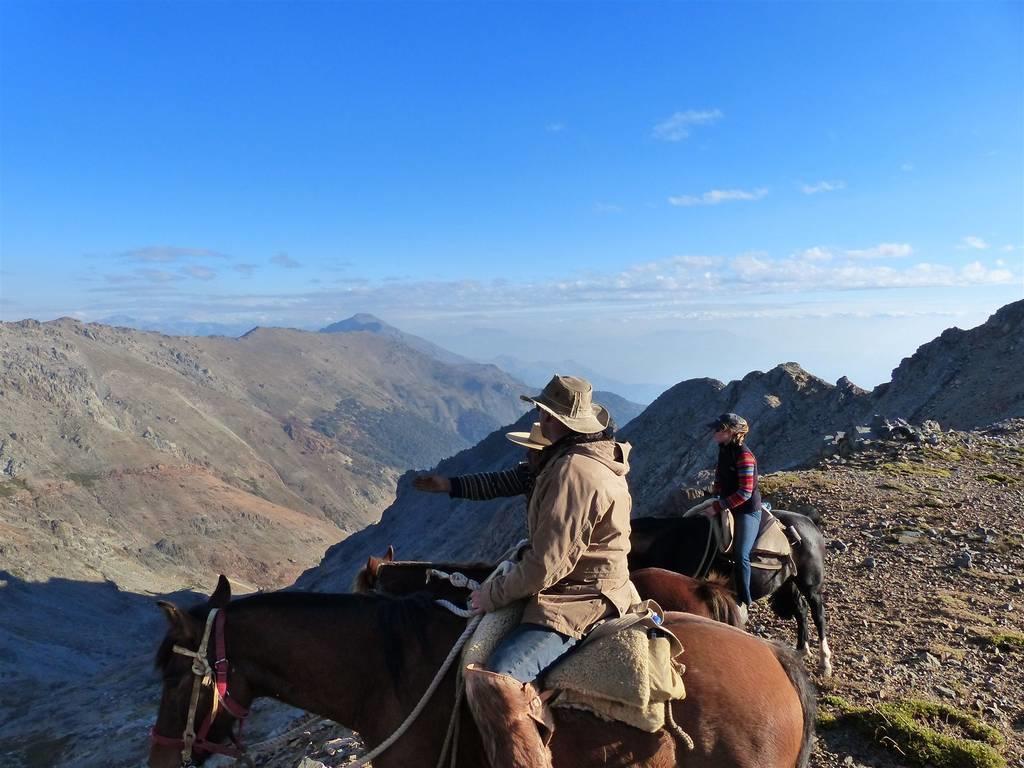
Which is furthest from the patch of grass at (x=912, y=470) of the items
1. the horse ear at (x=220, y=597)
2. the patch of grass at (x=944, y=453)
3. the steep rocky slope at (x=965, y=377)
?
the horse ear at (x=220, y=597)

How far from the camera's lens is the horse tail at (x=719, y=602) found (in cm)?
621

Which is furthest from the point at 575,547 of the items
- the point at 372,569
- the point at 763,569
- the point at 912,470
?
the point at 912,470

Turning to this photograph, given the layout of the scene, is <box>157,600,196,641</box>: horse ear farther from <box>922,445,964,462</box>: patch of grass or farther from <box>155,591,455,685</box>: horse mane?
<box>922,445,964,462</box>: patch of grass

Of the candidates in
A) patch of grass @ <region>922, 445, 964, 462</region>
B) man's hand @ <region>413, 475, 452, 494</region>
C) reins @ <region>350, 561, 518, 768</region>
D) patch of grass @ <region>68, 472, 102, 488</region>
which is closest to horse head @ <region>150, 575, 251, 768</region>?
reins @ <region>350, 561, 518, 768</region>

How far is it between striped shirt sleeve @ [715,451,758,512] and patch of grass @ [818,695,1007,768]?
2453 millimetres

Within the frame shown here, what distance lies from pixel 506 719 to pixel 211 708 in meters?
1.98

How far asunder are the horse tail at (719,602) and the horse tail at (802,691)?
169cm

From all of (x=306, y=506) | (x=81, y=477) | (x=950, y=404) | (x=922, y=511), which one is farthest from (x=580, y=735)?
(x=306, y=506)

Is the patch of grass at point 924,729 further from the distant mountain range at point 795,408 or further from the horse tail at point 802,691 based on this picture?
the distant mountain range at point 795,408

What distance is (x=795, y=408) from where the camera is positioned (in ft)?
136

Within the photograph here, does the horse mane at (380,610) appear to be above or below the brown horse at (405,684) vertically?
above

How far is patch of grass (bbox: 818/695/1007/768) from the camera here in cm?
639

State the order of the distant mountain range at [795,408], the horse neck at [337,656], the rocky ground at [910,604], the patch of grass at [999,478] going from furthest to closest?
the distant mountain range at [795,408] < the patch of grass at [999,478] < the rocky ground at [910,604] < the horse neck at [337,656]

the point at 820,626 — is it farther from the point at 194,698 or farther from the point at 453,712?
the point at 194,698
